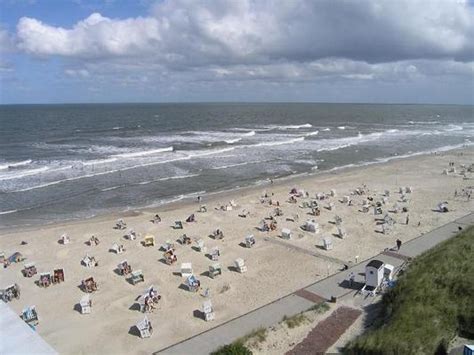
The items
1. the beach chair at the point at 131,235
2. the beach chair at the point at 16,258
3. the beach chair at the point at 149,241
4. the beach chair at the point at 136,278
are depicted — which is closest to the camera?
the beach chair at the point at 136,278

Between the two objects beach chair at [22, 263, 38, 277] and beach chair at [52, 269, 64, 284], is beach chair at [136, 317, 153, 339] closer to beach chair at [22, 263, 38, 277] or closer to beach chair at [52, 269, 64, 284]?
beach chair at [52, 269, 64, 284]

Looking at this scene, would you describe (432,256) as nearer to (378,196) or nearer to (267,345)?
(267,345)

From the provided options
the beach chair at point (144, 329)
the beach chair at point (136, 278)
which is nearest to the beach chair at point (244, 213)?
the beach chair at point (136, 278)

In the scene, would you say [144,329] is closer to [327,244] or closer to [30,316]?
[30,316]

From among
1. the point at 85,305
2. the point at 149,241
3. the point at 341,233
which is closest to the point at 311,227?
the point at 341,233

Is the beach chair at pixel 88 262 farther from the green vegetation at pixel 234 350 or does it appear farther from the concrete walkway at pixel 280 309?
the green vegetation at pixel 234 350

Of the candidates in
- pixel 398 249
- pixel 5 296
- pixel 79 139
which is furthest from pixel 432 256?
pixel 79 139

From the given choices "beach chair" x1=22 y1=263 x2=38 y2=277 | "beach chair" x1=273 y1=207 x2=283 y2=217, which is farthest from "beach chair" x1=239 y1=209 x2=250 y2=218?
"beach chair" x1=22 y1=263 x2=38 y2=277
